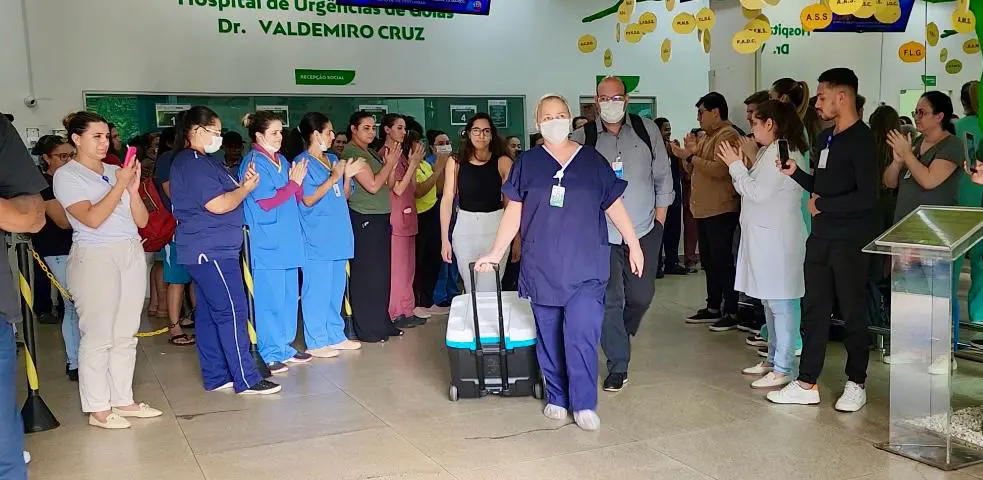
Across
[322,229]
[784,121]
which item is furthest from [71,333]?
[784,121]

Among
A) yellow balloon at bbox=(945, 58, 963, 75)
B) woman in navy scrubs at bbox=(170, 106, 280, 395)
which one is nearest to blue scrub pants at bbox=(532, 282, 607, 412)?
woman in navy scrubs at bbox=(170, 106, 280, 395)

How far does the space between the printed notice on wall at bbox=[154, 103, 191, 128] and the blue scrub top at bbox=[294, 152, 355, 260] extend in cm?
385

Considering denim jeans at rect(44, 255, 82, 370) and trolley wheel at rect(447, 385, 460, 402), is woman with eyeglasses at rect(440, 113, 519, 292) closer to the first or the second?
trolley wheel at rect(447, 385, 460, 402)

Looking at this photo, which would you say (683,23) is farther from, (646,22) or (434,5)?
(434,5)

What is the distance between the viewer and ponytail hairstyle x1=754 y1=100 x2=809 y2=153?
4.60 meters

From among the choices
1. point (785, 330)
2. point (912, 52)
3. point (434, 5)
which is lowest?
point (785, 330)

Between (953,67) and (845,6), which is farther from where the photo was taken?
(953,67)

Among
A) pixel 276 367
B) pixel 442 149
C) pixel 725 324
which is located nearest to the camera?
pixel 276 367

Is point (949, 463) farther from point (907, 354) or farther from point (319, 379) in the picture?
point (319, 379)

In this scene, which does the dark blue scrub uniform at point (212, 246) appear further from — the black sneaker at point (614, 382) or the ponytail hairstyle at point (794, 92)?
the ponytail hairstyle at point (794, 92)

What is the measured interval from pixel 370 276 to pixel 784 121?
3043mm

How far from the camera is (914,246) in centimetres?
345

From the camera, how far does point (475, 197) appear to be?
5.41 m

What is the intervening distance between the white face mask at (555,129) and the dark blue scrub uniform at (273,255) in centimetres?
196
